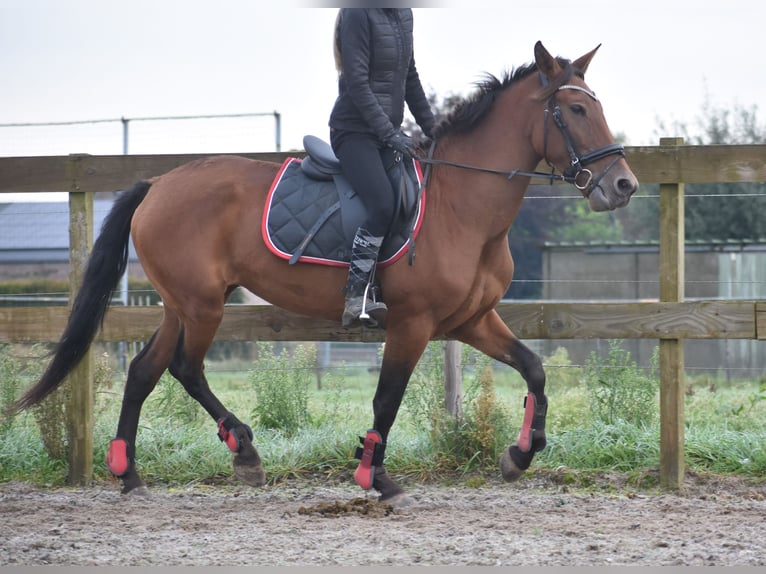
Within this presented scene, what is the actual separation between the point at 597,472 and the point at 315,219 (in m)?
2.37

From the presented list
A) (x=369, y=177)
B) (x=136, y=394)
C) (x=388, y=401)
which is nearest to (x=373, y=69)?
(x=369, y=177)

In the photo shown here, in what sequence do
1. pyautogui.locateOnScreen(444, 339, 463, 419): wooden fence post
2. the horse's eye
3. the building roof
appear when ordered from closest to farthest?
1. the horse's eye
2. pyautogui.locateOnScreen(444, 339, 463, 419): wooden fence post
3. the building roof

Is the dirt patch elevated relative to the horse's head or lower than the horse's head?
lower

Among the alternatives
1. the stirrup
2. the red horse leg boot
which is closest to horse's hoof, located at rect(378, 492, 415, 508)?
the red horse leg boot

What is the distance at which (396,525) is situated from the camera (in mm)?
4656

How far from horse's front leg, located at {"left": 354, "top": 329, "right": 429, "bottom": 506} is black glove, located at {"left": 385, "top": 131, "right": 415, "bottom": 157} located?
3.23 feet

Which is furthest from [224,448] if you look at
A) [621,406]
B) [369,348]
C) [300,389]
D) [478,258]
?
[369,348]

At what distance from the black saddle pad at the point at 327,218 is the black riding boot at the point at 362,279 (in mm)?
123

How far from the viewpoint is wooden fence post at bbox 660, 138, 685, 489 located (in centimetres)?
571

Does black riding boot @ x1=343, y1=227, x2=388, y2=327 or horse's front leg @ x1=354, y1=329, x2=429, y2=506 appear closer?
black riding boot @ x1=343, y1=227, x2=388, y2=327

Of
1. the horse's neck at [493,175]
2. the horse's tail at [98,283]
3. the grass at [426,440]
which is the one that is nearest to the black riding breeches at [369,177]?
the horse's neck at [493,175]

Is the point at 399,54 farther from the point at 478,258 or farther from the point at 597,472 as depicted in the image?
the point at 597,472

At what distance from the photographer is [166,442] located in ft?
21.2

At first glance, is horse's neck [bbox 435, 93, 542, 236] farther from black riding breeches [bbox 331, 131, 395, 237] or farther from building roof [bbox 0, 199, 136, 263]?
building roof [bbox 0, 199, 136, 263]
